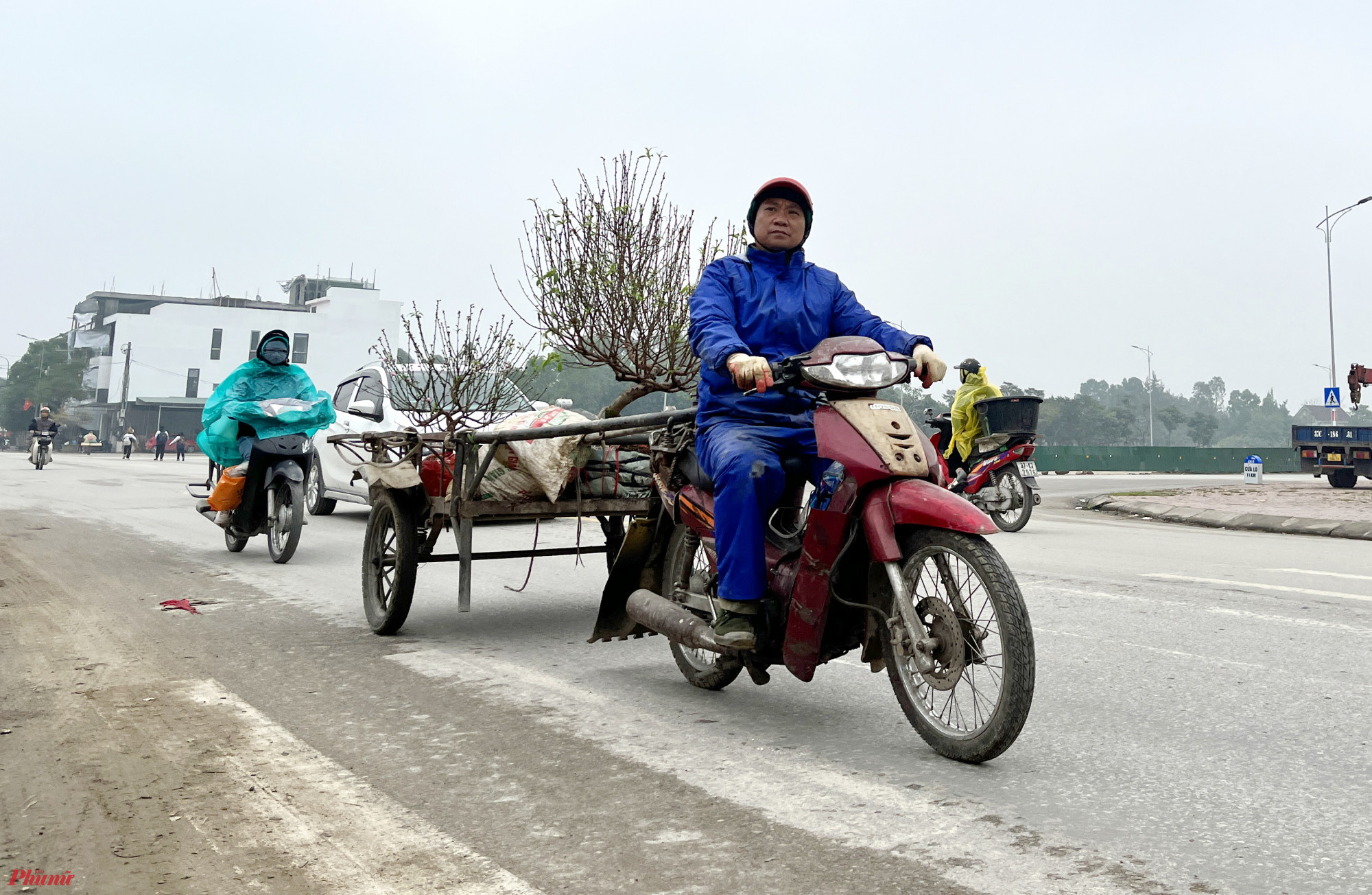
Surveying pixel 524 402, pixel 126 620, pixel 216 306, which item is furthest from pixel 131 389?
pixel 126 620

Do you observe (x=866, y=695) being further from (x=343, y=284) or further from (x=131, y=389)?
(x=343, y=284)

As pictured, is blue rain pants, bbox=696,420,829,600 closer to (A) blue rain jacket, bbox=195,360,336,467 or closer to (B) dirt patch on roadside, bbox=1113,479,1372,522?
(A) blue rain jacket, bbox=195,360,336,467

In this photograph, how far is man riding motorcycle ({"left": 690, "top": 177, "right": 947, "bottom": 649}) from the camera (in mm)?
3924

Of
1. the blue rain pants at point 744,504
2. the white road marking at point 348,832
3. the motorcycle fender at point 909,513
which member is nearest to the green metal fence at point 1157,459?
the blue rain pants at point 744,504

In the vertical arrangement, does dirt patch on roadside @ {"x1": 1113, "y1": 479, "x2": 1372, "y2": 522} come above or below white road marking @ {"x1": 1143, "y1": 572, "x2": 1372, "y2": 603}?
above

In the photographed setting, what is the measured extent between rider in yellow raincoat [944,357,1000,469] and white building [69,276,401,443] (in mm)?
76913

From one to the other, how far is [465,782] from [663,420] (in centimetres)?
192

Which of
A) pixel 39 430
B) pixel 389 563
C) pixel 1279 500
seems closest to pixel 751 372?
pixel 389 563

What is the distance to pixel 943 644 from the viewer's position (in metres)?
3.50

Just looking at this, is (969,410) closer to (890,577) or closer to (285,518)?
(285,518)

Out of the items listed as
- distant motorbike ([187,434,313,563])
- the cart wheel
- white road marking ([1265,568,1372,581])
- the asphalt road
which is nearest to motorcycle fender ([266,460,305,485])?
distant motorbike ([187,434,313,563])

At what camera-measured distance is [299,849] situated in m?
2.85

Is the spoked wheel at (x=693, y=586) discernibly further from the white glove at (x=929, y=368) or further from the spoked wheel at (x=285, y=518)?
the spoked wheel at (x=285, y=518)

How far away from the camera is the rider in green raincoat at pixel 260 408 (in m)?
9.46
